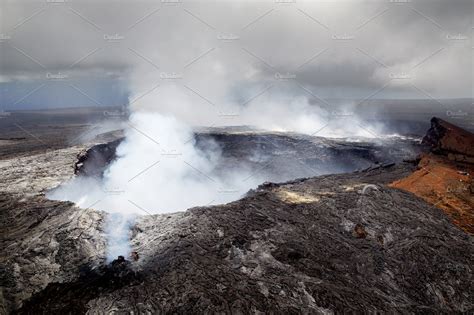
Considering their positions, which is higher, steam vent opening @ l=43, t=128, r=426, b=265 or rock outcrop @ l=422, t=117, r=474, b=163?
rock outcrop @ l=422, t=117, r=474, b=163

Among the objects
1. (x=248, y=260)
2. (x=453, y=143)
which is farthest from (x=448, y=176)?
(x=248, y=260)

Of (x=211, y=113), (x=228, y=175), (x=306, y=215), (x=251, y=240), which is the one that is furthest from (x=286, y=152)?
(x=211, y=113)

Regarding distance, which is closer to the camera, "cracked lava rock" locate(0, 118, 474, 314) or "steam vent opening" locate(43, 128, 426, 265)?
"cracked lava rock" locate(0, 118, 474, 314)

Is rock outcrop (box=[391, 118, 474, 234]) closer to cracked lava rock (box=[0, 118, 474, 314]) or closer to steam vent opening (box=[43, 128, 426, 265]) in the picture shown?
cracked lava rock (box=[0, 118, 474, 314])

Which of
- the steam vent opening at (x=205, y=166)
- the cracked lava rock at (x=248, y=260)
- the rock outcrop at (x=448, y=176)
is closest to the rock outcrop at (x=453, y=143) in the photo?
the rock outcrop at (x=448, y=176)

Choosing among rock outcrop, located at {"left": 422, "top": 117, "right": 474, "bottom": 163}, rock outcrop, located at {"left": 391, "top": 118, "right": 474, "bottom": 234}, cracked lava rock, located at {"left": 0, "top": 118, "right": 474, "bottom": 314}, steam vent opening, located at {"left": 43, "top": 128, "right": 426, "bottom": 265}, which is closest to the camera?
cracked lava rock, located at {"left": 0, "top": 118, "right": 474, "bottom": 314}

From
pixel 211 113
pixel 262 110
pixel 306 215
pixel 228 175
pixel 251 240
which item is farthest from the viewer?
pixel 262 110

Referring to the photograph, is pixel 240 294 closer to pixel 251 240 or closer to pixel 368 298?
pixel 251 240

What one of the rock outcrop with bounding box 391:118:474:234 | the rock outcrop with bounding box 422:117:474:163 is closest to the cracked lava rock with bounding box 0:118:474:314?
the rock outcrop with bounding box 391:118:474:234

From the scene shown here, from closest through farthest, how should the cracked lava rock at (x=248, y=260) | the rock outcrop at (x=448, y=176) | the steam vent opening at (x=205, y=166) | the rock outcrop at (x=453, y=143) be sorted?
the cracked lava rock at (x=248, y=260) → the rock outcrop at (x=448, y=176) → the steam vent opening at (x=205, y=166) → the rock outcrop at (x=453, y=143)

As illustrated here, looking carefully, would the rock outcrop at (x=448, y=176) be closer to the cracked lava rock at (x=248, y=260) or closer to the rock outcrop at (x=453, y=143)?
the rock outcrop at (x=453, y=143)

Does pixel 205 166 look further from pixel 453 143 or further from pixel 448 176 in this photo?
pixel 453 143
